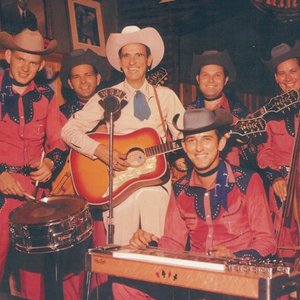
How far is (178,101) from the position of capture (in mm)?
4652

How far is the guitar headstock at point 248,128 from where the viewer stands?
4.24 meters

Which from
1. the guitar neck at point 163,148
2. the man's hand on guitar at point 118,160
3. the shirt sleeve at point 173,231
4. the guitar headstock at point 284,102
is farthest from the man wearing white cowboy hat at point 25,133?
the guitar headstock at point 284,102

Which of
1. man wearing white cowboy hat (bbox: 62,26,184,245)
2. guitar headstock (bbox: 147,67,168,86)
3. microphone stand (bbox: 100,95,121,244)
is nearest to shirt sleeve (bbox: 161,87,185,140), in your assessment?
man wearing white cowboy hat (bbox: 62,26,184,245)

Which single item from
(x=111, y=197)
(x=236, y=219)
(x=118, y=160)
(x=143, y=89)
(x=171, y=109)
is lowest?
(x=236, y=219)

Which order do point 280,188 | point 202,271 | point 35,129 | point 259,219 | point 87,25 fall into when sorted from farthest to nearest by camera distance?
point 87,25
point 35,129
point 280,188
point 259,219
point 202,271

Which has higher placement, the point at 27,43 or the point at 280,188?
the point at 27,43

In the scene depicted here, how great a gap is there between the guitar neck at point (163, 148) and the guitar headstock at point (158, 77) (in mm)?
540

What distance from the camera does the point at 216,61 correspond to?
448 cm

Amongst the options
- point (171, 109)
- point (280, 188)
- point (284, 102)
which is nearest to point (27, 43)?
point (171, 109)

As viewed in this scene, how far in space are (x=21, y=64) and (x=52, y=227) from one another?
4.83 feet

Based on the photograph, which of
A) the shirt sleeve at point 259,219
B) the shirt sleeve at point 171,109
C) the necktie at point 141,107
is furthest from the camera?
the necktie at point 141,107

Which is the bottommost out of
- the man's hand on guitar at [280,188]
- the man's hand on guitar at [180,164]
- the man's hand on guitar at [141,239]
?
the man's hand on guitar at [141,239]

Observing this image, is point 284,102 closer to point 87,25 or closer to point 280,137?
point 280,137

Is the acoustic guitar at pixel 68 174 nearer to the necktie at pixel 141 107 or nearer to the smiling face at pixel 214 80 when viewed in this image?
the necktie at pixel 141 107
